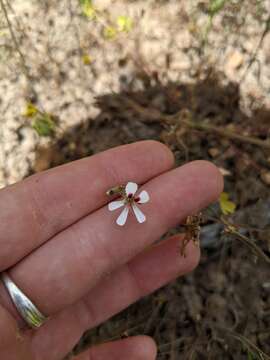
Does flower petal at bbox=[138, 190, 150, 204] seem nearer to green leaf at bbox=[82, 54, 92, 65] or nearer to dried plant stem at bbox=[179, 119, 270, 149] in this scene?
dried plant stem at bbox=[179, 119, 270, 149]

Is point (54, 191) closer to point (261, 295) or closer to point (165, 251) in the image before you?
point (165, 251)

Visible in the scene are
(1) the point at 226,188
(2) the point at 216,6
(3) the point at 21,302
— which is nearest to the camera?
(3) the point at 21,302

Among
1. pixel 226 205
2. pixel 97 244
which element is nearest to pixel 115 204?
pixel 97 244

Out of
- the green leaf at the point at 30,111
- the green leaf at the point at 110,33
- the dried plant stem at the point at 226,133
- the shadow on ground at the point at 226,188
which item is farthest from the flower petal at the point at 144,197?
the green leaf at the point at 110,33

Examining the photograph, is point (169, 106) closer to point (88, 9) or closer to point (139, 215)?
point (88, 9)

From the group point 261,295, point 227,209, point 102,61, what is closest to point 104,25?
point 102,61

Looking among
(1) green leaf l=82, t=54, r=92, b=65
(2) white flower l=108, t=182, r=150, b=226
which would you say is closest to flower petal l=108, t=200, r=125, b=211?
(2) white flower l=108, t=182, r=150, b=226

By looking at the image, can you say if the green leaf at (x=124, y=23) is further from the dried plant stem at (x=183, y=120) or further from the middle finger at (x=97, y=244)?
the middle finger at (x=97, y=244)
